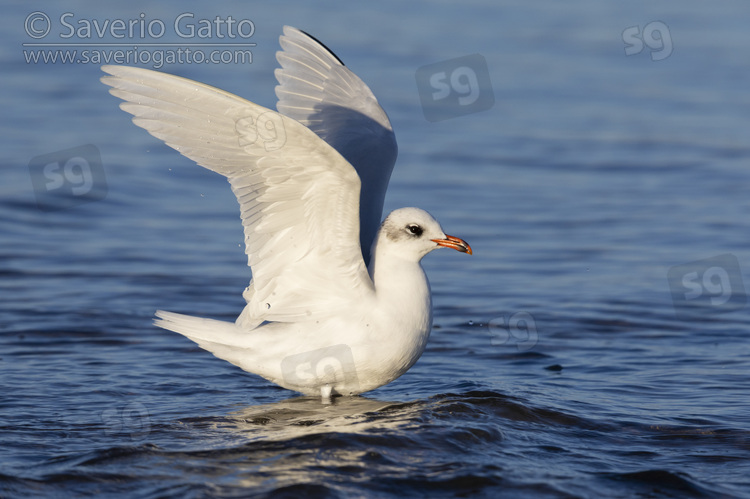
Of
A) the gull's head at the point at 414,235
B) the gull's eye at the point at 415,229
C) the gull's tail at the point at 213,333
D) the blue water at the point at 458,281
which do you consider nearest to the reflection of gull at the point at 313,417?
the blue water at the point at 458,281

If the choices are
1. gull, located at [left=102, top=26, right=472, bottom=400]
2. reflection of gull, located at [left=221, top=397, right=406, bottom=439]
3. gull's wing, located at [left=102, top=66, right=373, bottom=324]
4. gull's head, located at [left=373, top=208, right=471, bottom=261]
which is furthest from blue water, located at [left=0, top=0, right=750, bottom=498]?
gull's head, located at [left=373, top=208, right=471, bottom=261]

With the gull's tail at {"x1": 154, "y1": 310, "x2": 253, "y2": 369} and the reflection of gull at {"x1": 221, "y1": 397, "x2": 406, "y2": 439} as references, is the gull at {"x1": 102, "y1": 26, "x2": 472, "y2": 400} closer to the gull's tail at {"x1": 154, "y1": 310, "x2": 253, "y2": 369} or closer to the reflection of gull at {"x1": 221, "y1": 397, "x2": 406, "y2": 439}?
the gull's tail at {"x1": 154, "y1": 310, "x2": 253, "y2": 369}

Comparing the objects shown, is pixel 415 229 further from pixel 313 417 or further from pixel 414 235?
pixel 313 417

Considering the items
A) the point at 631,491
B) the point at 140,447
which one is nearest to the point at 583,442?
the point at 631,491

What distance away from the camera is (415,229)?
6.45m

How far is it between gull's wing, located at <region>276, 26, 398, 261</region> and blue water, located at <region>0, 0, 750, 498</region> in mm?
1378

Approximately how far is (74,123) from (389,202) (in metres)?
4.81

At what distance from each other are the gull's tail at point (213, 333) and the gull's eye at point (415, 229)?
1.18m

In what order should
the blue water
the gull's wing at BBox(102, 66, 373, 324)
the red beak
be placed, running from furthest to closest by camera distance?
the red beak → the blue water → the gull's wing at BBox(102, 66, 373, 324)

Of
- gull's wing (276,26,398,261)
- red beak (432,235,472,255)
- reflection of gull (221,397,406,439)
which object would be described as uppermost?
gull's wing (276,26,398,261)

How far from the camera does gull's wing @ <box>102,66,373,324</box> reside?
5.56 m

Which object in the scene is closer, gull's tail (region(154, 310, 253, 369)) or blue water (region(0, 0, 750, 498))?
blue water (region(0, 0, 750, 498))

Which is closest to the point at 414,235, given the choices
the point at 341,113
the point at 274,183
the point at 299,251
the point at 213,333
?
the point at 299,251

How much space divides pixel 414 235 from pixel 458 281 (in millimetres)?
3506
